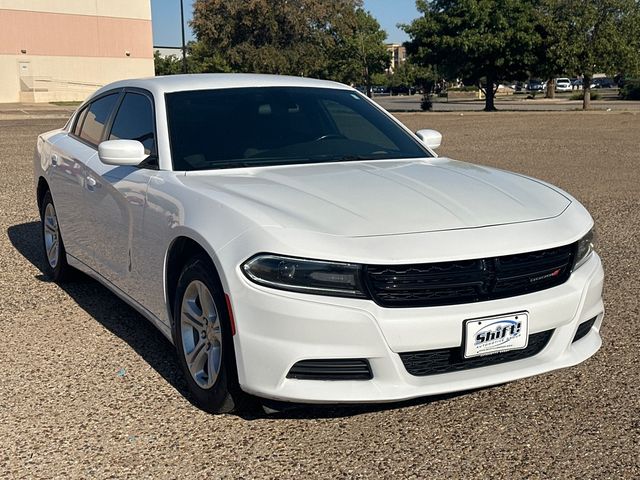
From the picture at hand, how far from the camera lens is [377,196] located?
11.9ft

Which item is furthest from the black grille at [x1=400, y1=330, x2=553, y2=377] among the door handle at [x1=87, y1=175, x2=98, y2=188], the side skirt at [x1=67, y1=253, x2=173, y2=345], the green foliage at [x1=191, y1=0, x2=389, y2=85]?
the green foliage at [x1=191, y1=0, x2=389, y2=85]

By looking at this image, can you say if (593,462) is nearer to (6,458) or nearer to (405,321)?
(405,321)

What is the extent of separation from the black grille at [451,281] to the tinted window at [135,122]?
183cm

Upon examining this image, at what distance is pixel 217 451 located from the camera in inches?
130

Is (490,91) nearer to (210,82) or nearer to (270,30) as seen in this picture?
(270,30)

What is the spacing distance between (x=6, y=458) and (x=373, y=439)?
5.05ft

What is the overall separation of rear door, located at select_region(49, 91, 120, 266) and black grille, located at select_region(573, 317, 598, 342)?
2.98 metres

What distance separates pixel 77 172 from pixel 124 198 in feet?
3.44

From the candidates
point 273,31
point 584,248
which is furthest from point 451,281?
point 273,31

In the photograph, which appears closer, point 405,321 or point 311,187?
point 405,321

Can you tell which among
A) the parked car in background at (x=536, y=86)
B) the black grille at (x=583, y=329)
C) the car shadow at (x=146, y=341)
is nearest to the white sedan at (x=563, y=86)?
the parked car in background at (x=536, y=86)

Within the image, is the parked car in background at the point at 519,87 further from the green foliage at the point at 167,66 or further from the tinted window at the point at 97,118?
the tinted window at the point at 97,118

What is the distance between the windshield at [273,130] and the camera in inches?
171

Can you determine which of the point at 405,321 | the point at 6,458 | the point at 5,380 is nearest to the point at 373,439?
the point at 405,321
